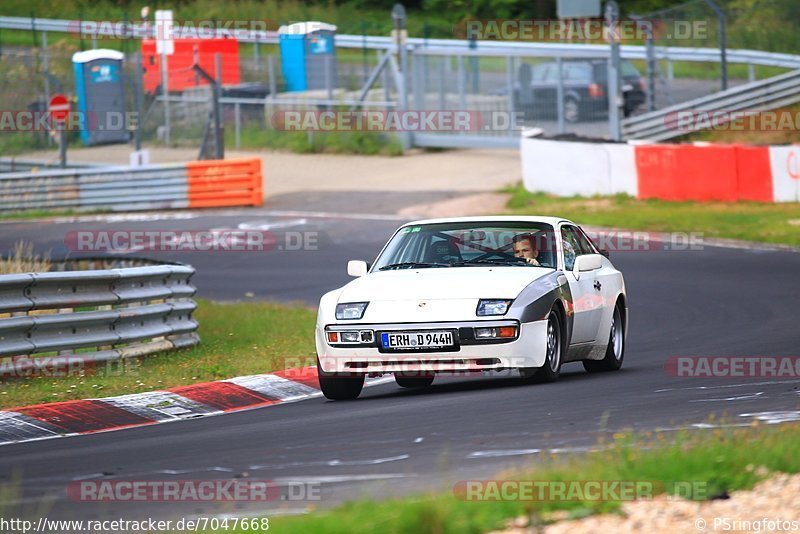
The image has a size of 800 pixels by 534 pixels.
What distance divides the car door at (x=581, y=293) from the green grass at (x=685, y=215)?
10232 mm

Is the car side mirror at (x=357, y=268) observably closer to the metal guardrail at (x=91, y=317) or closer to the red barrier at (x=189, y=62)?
the metal guardrail at (x=91, y=317)

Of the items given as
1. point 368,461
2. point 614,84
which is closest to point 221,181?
point 614,84

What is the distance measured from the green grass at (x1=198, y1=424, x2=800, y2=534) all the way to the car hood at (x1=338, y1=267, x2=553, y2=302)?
242cm

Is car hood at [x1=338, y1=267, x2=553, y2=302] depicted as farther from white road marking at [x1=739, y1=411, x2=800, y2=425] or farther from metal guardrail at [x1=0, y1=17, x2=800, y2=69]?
metal guardrail at [x1=0, y1=17, x2=800, y2=69]

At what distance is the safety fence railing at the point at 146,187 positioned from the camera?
28.8 m

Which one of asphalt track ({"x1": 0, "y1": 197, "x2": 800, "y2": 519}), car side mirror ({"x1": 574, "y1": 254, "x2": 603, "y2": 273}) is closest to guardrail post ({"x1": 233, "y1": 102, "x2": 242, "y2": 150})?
asphalt track ({"x1": 0, "y1": 197, "x2": 800, "y2": 519})

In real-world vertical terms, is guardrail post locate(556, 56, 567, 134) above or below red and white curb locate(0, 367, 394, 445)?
above

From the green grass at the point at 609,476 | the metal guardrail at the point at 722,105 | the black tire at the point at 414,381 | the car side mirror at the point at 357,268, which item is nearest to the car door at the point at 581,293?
the black tire at the point at 414,381

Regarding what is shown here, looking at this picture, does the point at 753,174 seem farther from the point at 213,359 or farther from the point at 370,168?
the point at 213,359

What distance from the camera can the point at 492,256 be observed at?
35.6ft

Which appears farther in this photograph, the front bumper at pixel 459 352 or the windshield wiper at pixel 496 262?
the windshield wiper at pixel 496 262

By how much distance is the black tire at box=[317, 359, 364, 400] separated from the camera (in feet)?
33.7

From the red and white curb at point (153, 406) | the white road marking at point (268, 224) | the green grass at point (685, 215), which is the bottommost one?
the white road marking at point (268, 224)

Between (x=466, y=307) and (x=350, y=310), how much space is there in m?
0.85
